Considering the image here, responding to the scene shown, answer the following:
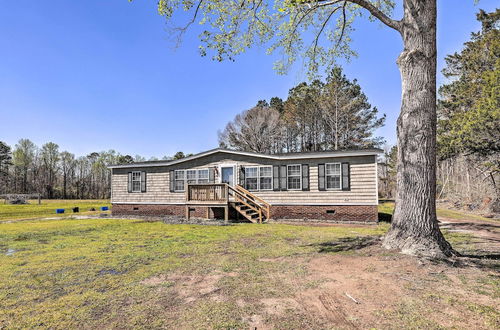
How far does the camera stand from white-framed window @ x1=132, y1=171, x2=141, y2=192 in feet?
57.0

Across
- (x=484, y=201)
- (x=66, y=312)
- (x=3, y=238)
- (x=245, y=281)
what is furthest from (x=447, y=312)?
(x=484, y=201)

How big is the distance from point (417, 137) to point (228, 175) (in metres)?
10.7

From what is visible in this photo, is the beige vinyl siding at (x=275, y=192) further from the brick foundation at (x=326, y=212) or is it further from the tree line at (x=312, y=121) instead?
the tree line at (x=312, y=121)

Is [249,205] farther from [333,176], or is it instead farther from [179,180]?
[179,180]

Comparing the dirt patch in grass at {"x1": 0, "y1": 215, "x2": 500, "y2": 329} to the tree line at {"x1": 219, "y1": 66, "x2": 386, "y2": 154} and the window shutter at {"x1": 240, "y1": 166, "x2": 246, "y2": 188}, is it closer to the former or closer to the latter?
the window shutter at {"x1": 240, "y1": 166, "x2": 246, "y2": 188}

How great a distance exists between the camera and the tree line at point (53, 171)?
5312 cm

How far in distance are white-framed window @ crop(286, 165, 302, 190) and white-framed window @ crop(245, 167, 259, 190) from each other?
1732mm

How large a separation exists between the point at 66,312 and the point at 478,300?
518cm

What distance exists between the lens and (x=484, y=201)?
18.7 metres

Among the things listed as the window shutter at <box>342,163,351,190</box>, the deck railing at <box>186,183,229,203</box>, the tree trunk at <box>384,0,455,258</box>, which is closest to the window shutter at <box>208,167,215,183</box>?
the deck railing at <box>186,183,229,203</box>

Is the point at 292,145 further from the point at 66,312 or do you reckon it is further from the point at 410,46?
the point at 66,312

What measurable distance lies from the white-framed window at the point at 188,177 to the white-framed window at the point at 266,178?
3.33 meters

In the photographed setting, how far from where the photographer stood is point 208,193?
46.1 feet

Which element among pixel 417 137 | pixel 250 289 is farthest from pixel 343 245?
pixel 250 289
